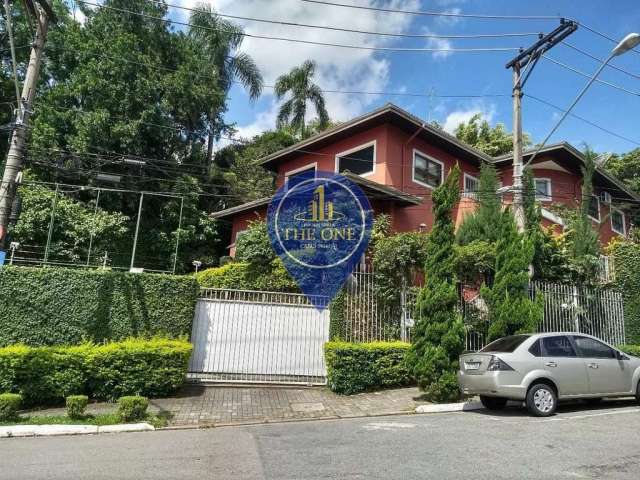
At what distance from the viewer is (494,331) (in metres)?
11.5

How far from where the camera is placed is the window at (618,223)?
89.3 ft

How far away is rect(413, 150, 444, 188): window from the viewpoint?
772 inches

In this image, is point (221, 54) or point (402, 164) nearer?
point (402, 164)

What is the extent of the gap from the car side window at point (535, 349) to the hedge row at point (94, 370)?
7.22 meters

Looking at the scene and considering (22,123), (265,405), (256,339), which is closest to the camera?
(265,405)

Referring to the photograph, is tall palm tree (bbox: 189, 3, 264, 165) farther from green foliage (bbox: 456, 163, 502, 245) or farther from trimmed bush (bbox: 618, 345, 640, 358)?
trimmed bush (bbox: 618, 345, 640, 358)

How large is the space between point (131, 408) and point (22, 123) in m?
7.08

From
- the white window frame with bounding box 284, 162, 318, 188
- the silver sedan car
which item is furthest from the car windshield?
the white window frame with bounding box 284, 162, 318, 188

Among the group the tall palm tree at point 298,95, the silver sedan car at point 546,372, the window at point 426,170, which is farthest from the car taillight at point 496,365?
the tall palm tree at point 298,95

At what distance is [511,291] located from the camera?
11516 mm

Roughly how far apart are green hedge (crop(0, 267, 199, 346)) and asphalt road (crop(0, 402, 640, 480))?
12.0 feet

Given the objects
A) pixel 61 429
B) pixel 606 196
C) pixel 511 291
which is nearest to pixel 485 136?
pixel 606 196

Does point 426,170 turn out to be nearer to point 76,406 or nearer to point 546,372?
point 546,372

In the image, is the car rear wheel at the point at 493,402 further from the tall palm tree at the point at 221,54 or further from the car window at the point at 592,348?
the tall palm tree at the point at 221,54
